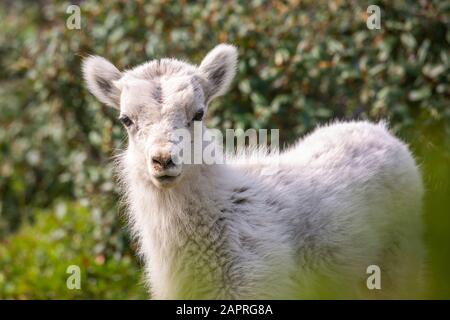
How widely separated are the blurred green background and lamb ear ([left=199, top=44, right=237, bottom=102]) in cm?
230

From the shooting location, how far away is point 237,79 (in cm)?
927

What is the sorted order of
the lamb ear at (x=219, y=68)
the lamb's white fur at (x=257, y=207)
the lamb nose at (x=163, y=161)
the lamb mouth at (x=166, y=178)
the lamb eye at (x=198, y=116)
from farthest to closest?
the lamb ear at (x=219, y=68), the lamb eye at (x=198, y=116), the lamb's white fur at (x=257, y=207), the lamb mouth at (x=166, y=178), the lamb nose at (x=163, y=161)

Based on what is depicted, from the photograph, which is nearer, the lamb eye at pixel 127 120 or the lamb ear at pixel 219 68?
the lamb eye at pixel 127 120

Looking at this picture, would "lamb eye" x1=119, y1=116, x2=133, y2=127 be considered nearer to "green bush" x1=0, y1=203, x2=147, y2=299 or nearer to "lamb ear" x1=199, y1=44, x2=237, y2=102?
"lamb ear" x1=199, y1=44, x2=237, y2=102

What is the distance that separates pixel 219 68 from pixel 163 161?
1.53 m

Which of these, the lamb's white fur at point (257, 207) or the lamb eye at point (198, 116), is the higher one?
the lamb eye at point (198, 116)

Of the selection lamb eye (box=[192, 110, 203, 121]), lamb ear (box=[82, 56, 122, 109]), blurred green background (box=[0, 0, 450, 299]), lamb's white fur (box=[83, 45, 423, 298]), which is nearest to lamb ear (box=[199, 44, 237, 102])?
lamb's white fur (box=[83, 45, 423, 298])

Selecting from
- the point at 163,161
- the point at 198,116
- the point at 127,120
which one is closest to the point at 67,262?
the point at 127,120

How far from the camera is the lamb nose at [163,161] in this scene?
17.7 ft

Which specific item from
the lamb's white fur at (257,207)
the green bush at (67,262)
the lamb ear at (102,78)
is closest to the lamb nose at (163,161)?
the lamb's white fur at (257,207)

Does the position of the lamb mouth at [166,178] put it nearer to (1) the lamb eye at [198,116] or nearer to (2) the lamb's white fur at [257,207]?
(2) the lamb's white fur at [257,207]

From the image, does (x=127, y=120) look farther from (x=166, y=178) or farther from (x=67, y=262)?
(x=67, y=262)

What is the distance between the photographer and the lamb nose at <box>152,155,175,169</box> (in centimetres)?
539

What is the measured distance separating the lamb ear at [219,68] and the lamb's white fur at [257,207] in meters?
0.01
